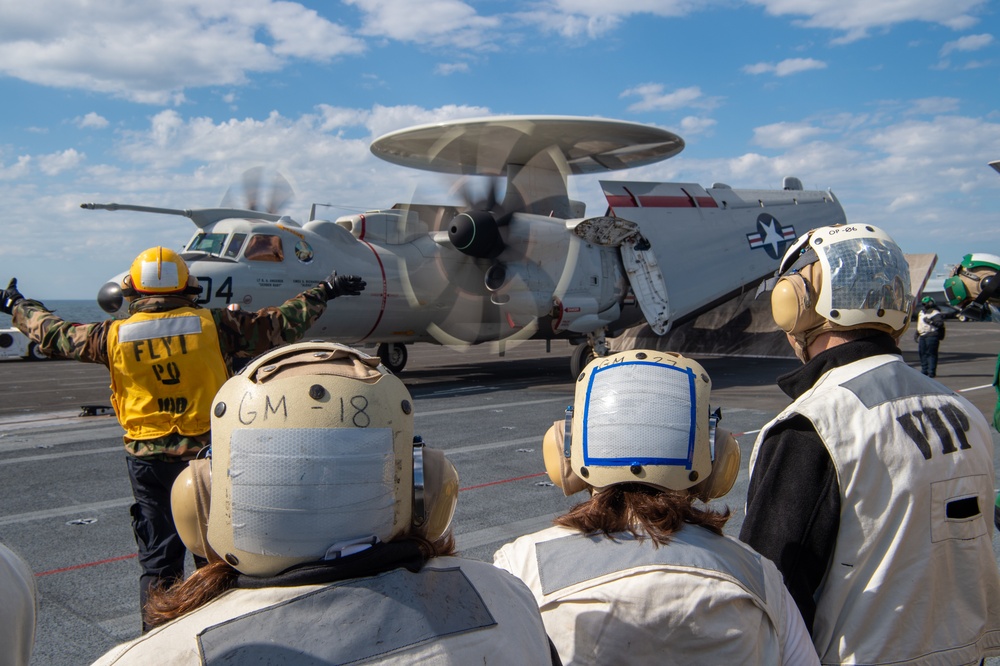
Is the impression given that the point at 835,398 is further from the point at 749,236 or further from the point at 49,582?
the point at 749,236

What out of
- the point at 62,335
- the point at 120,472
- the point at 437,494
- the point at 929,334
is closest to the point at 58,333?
the point at 62,335

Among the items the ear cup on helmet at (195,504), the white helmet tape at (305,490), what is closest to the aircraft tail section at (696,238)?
the ear cup on helmet at (195,504)

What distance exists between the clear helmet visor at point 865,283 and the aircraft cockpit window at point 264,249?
1187 centimetres

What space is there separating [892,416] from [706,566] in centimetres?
75

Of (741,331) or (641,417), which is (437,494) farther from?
(741,331)

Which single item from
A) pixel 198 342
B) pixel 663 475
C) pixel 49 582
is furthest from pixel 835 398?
pixel 49 582

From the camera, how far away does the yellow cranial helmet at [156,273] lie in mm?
4195

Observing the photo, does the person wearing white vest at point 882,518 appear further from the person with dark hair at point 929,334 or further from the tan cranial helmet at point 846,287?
the person with dark hair at point 929,334

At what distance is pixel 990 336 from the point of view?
29750 millimetres

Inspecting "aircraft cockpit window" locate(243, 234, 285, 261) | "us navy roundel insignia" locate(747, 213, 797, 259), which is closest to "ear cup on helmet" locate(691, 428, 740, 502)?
"aircraft cockpit window" locate(243, 234, 285, 261)

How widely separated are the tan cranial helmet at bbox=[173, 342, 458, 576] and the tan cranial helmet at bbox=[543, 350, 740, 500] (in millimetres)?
556

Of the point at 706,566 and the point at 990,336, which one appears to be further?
the point at 990,336

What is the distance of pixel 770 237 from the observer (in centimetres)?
1923

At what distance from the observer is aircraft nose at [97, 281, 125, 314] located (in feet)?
37.7
